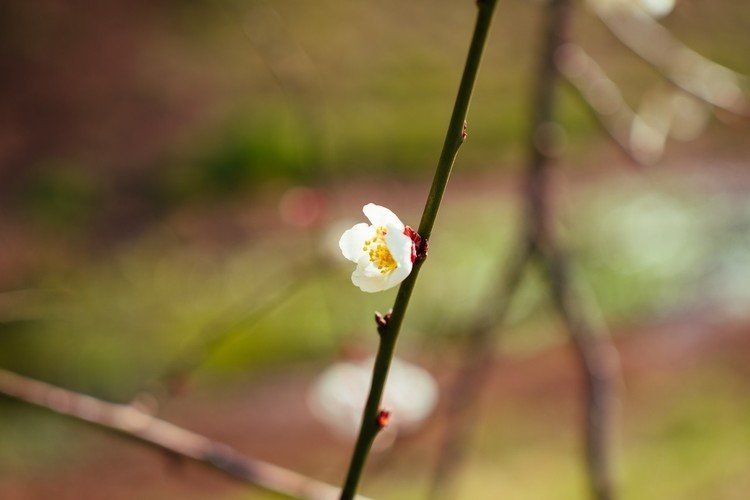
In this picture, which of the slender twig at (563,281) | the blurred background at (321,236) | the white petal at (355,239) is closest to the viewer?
the white petal at (355,239)

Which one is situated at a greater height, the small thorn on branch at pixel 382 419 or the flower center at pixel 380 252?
the flower center at pixel 380 252

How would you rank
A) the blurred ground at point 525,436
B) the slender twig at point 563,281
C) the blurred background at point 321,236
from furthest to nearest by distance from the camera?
1. the blurred background at point 321,236
2. the blurred ground at point 525,436
3. the slender twig at point 563,281

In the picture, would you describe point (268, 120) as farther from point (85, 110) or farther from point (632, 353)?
point (632, 353)

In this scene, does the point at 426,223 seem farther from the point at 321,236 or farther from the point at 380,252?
the point at 321,236

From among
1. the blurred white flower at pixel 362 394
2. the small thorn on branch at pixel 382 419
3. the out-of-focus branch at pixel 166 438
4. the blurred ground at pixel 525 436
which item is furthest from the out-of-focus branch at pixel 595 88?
the blurred ground at pixel 525 436

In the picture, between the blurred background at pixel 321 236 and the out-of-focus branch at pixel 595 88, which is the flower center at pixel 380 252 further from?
the out-of-focus branch at pixel 595 88

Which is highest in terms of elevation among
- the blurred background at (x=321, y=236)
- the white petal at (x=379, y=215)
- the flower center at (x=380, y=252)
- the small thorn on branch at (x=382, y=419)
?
the blurred background at (x=321, y=236)
